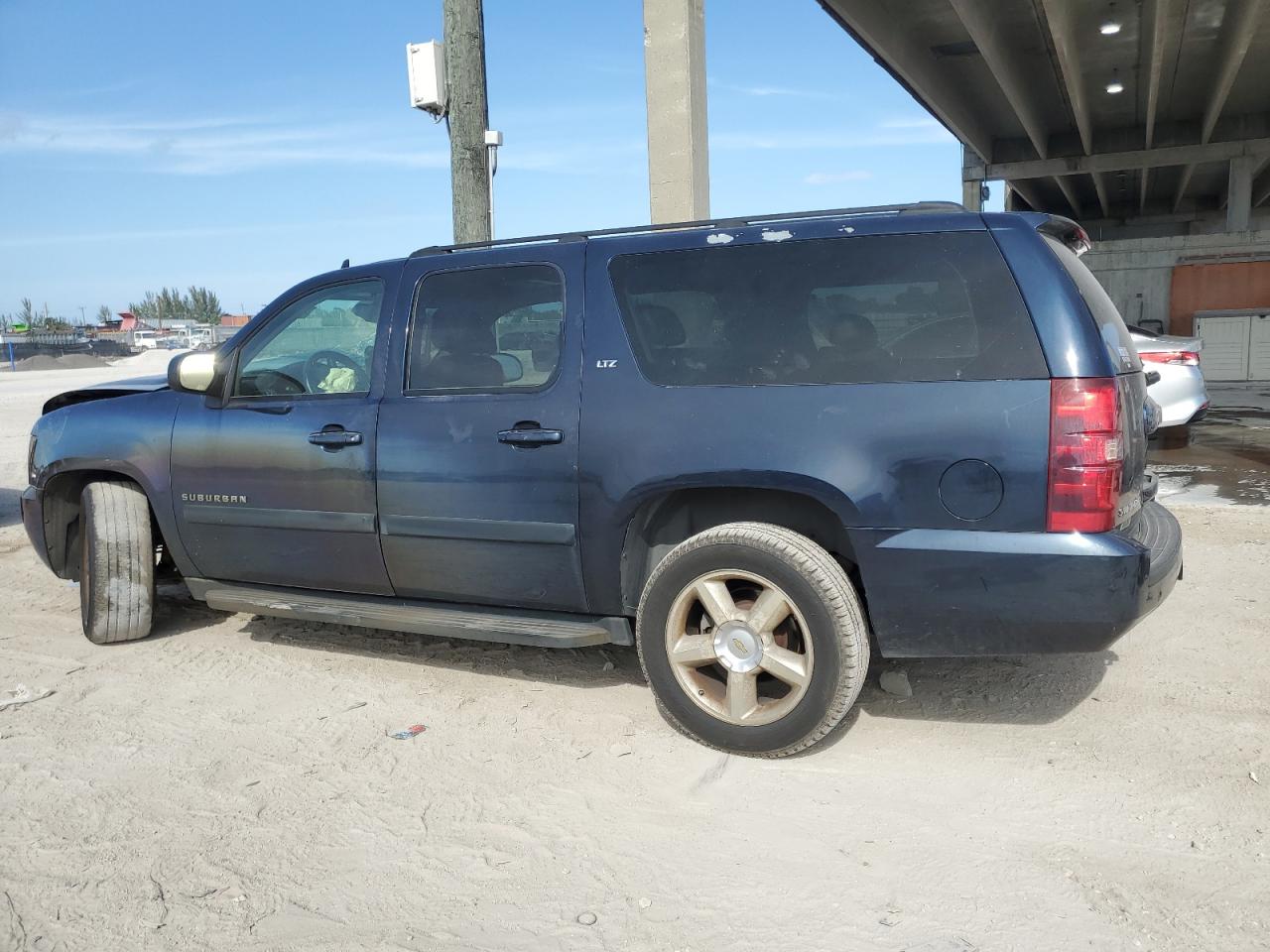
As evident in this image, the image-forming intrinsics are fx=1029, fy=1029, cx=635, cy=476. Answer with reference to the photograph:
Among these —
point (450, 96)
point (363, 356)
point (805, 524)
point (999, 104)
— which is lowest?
point (805, 524)

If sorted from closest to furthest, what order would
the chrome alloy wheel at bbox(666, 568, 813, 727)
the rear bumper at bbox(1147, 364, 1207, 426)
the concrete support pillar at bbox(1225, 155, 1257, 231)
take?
the chrome alloy wheel at bbox(666, 568, 813, 727), the rear bumper at bbox(1147, 364, 1207, 426), the concrete support pillar at bbox(1225, 155, 1257, 231)

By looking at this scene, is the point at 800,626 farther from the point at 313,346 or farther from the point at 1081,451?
the point at 313,346

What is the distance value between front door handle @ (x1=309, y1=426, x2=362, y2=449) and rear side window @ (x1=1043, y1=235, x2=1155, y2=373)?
8.73 feet

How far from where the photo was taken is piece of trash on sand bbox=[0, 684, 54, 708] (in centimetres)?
416

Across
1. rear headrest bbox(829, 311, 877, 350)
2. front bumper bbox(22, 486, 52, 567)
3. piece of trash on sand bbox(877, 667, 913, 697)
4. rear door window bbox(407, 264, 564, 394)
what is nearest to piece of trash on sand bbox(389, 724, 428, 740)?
rear door window bbox(407, 264, 564, 394)

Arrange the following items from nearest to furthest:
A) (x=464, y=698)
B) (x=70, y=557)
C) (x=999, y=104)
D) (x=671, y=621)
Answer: (x=671, y=621)
(x=464, y=698)
(x=70, y=557)
(x=999, y=104)

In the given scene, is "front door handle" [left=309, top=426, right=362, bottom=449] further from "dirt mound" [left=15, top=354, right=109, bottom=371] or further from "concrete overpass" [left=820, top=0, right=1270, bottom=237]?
"dirt mound" [left=15, top=354, right=109, bottom=371]

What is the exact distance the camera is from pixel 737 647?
11.5 ft

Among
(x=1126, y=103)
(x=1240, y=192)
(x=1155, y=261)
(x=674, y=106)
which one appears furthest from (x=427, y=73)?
(x=1240, y=192)

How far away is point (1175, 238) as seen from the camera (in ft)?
74.1

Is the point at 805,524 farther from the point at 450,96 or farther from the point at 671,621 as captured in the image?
the point at 450,96

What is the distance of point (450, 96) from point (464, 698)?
4.62 m

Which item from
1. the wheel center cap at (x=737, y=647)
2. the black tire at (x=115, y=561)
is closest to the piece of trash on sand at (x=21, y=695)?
the black tire at (x=115, y=561)

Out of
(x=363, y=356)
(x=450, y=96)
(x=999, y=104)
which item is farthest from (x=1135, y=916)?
(x=999, y=104)
